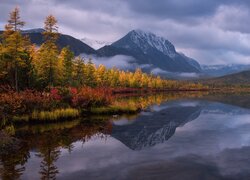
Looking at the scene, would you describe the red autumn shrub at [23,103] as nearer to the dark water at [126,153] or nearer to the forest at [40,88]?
the forest at [40,88]

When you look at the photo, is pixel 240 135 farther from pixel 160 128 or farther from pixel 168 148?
pixel 168 148

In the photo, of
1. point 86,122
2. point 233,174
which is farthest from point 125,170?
point 86,122

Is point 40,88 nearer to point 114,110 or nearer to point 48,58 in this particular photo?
point 48,58

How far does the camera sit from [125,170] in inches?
613

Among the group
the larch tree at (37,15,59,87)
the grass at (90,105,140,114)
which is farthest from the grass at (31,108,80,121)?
the larch tree at (37,15,59,87)

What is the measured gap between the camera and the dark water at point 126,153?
49.5ft

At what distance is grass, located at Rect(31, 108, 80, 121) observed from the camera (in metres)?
30.5

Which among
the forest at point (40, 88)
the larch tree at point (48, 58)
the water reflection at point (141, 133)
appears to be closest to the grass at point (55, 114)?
the forest at point (40, 88)

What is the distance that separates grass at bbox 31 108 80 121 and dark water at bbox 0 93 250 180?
62.7 inches

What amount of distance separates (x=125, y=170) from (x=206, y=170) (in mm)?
4108

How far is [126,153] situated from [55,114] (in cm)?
1410

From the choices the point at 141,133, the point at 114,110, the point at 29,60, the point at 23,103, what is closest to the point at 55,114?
the point at 23,103

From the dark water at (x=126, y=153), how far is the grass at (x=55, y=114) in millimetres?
1594

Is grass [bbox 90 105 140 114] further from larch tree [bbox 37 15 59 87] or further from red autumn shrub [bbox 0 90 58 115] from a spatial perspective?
larch tree [bbox 37 15 59 87]
